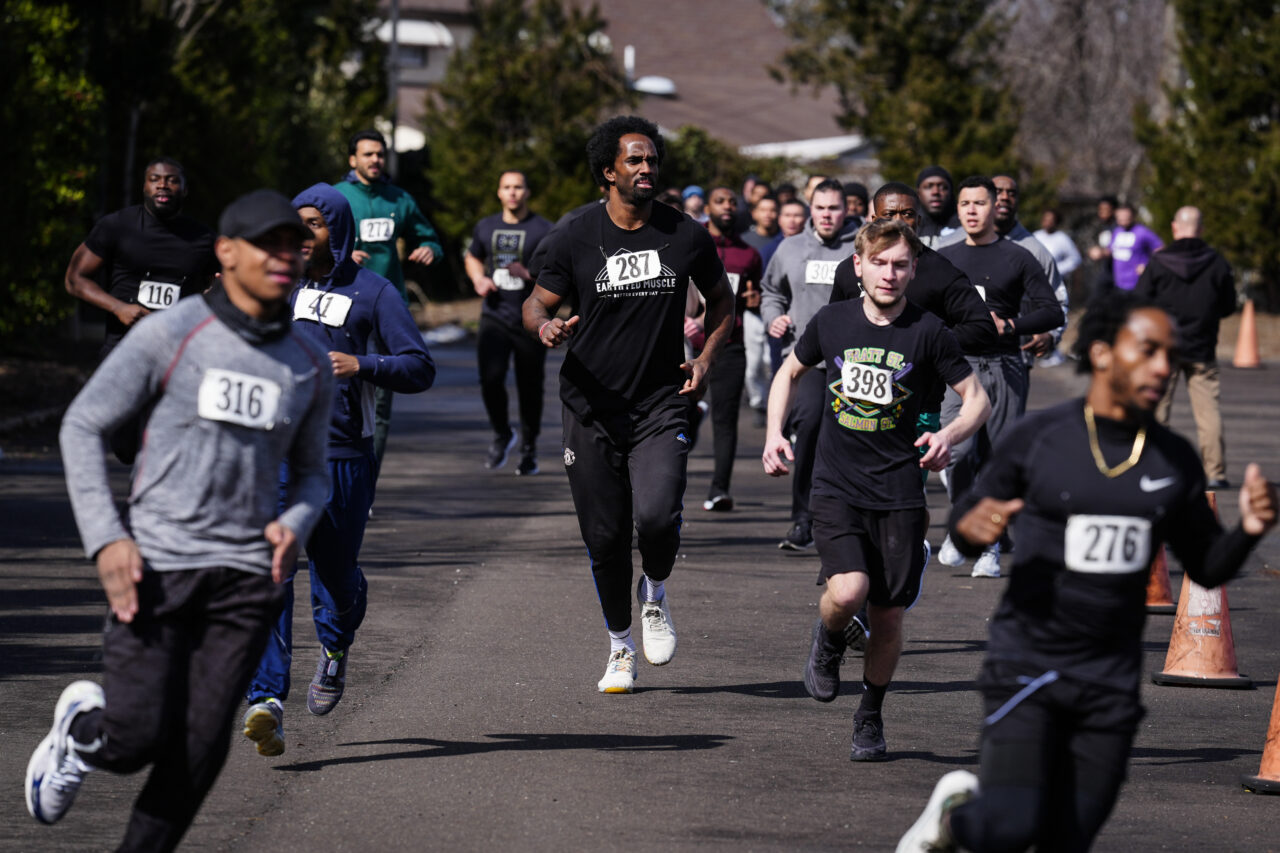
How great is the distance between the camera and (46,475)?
14.3 meters

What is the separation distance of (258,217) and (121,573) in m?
0.93

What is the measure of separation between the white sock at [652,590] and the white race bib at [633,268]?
1.22 metres

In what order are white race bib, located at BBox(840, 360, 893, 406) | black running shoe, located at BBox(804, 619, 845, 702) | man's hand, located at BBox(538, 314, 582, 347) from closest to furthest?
1. white race bib, located at BBox(840, 360, 893, 406)
2. black running shoe, located at BBox(804, 619, 845, 702)
3. man's hand, located at BBox(538, 314, 582, 347)

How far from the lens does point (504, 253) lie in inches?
571

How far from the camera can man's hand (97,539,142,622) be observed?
4625 mm

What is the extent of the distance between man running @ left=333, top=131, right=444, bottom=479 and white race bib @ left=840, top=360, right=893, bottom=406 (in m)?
5.72

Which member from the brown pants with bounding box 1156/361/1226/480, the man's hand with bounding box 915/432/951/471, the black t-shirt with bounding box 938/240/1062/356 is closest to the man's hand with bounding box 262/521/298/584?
the man's hand with bounding box 915/432/951/471

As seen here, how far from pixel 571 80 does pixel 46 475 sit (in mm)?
26636

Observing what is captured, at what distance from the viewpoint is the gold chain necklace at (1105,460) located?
4.61m

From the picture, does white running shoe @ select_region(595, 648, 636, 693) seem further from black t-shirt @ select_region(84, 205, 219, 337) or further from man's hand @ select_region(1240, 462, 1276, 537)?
black t-shirt @ select_region(84, 205, 219, 337)

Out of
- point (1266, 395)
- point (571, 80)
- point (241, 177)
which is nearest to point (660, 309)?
point (1266, 395)

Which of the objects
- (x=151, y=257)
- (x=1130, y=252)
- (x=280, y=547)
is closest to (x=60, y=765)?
(x=280, y=547)

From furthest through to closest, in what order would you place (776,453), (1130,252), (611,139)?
1. (1130,252)
2. (611,139)
3. (776,453)

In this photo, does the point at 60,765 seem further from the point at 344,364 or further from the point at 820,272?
the point at 820,272
